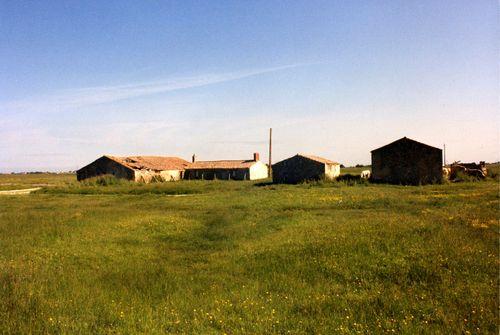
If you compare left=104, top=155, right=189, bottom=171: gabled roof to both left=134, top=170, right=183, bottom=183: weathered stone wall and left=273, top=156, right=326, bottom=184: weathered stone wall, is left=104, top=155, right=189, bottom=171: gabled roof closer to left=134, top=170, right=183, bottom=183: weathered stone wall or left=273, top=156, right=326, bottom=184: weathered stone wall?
left=134, top=170, right=183, bottom=183: weathered stone wall

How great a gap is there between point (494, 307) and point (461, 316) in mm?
835

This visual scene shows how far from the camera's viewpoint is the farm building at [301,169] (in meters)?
51.3

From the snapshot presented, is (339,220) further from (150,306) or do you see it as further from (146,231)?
(150,306)

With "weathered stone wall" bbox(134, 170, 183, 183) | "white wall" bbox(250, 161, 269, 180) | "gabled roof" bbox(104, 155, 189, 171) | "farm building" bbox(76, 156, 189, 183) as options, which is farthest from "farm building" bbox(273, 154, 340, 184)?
"gabled roof" bbox(104, 155, 189, 171)

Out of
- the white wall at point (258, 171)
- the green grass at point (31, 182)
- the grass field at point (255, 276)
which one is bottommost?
the grass field at point (255, 276)

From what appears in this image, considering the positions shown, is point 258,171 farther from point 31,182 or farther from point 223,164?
point 31,182

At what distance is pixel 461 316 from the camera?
708 centimetres

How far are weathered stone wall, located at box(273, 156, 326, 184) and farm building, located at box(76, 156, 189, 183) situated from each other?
20.6m

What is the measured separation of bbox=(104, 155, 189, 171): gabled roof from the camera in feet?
193

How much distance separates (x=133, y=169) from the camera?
56.2 m

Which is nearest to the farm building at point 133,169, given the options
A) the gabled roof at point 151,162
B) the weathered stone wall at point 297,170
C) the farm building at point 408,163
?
the gabled roof at point 151,162

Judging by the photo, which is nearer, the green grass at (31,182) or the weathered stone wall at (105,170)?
the green grass at (31,182)

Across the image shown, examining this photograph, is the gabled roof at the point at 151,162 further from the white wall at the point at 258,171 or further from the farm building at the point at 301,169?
the farm building at the point at 301,169

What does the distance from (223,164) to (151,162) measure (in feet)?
42.9
